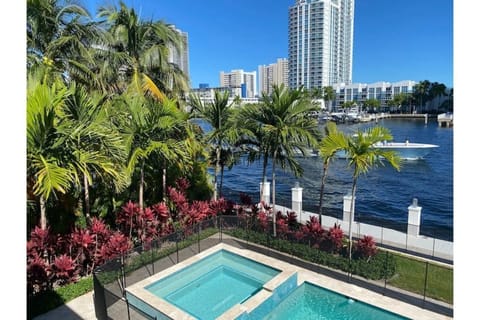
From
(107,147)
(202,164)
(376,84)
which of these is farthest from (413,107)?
(107,147)

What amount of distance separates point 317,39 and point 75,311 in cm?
11910

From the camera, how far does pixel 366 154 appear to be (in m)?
7.11

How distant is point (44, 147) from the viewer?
450cm

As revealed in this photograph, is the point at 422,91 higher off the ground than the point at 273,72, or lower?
lower

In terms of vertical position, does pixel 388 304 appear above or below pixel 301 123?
below

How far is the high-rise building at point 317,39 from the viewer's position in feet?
363

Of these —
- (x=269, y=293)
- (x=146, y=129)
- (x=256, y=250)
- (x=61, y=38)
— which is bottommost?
(x=269, y=293)

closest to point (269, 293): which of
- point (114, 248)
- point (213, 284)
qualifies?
point (213, 284)

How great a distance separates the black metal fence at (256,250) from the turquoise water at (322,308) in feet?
2.29

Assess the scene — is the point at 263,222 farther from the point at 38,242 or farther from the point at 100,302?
the point at 38,242

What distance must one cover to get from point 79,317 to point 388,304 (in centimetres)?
629

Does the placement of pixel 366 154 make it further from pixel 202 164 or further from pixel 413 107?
pixel 413 107

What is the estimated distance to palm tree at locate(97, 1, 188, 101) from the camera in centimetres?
1005
